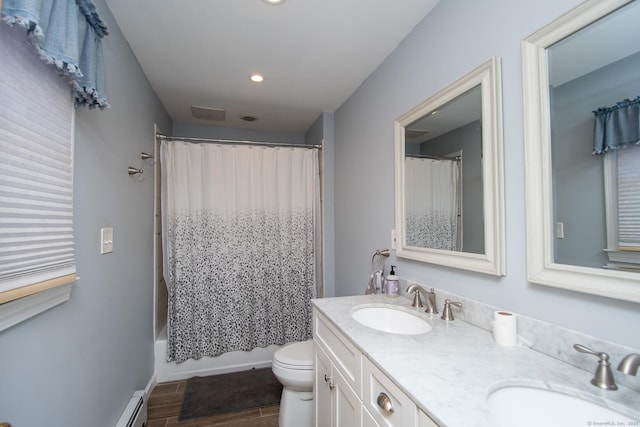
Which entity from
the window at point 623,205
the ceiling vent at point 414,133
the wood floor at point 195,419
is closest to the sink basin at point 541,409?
the window at point 623,205

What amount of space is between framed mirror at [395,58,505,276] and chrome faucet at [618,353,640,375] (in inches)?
17.1

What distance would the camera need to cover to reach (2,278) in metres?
0.76

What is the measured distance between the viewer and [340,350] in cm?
125

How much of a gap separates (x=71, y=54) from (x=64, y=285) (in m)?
0.79

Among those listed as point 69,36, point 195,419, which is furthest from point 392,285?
point 69,36

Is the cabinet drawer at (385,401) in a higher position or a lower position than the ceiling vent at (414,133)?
lower

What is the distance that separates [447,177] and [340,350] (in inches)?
38.4

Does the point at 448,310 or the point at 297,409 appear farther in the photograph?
the point at 297,409

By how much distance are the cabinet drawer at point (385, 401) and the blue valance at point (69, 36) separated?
134cm

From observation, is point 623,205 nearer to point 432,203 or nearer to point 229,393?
point 432,203

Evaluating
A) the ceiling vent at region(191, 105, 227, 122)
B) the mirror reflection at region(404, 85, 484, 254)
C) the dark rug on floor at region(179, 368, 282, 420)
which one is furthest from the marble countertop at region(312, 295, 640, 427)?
the ceiling vent at region(191, 105, 227, 122)

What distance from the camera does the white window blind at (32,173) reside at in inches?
30.9

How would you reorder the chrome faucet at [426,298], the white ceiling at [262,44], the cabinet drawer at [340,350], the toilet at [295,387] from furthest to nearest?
the toilet at [295,387] < the white ceiling at [262,44] < the chrome faucet at [426,298] < the cabinet drawer at [340,350]

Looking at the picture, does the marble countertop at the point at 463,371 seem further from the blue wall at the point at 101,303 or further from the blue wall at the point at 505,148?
the blue wall at the point at 101,303
